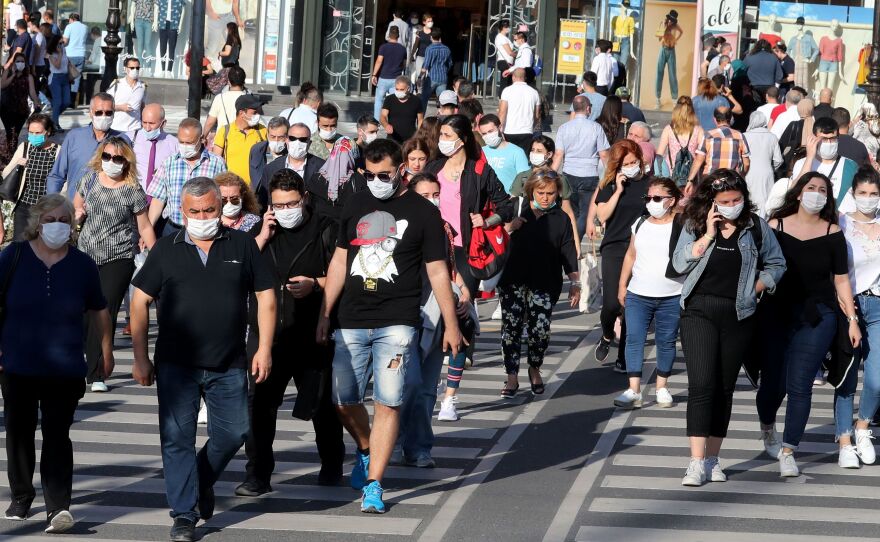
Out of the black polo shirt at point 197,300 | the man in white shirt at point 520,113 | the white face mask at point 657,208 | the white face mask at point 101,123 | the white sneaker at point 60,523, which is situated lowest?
the white sneaker at point 60,523

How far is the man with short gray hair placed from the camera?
7.59 meters

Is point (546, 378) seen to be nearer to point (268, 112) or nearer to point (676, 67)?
point (268, 112)

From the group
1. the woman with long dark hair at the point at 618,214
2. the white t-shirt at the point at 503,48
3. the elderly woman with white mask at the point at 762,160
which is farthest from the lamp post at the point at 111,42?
the woman with long dark hair at the point at 618,214

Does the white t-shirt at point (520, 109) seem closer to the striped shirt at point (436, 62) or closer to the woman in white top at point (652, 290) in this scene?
the striped shirt at point (436, 62)

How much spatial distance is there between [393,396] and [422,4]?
30.0 m

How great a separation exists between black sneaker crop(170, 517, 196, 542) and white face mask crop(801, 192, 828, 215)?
13.5 ft

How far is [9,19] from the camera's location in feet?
93.4

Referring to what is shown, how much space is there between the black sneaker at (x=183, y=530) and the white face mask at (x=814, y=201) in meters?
4.11

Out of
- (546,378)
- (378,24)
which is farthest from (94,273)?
(378,24)

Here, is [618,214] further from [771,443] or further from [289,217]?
[289,217]

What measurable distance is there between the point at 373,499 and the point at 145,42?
84.4 feet

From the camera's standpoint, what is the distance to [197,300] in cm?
759

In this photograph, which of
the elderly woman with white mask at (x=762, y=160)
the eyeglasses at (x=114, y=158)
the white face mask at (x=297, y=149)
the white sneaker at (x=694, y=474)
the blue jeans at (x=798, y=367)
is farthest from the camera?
the elderly woman with white mask at (x=762, y=160)

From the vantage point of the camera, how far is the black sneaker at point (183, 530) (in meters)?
7.52
